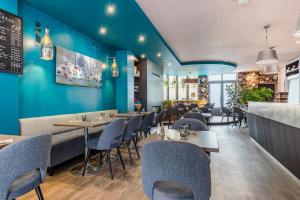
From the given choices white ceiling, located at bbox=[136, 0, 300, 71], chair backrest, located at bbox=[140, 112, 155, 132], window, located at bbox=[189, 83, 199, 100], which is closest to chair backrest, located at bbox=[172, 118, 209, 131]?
chair backrest, located at bbox=[140, 112, 155, 132]

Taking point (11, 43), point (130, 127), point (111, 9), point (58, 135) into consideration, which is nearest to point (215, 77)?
point (130, 127)

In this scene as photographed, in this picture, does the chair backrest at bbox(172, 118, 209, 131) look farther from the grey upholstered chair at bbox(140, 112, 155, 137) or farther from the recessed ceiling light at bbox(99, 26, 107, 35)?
the recessed ceiling light at bbox(99, 26, 107, 35)

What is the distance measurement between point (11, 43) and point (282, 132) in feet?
15.9

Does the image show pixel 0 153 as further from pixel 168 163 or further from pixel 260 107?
pixel 260 107

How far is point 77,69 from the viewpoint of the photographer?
505 centimetres

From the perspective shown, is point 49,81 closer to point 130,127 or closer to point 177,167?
point 130,127

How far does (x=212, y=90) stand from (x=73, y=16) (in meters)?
12.9

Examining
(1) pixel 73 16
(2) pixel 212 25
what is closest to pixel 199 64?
(2) pixel 212 25

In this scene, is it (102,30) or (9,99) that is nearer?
(9,99)

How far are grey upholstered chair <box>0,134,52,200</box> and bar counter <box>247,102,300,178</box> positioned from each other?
10.5 feet

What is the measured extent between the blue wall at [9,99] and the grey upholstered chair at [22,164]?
5.77ft

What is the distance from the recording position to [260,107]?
505 cm

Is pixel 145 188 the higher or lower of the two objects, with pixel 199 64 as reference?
lower

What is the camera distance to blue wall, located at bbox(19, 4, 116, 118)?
12.4ft
